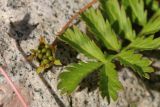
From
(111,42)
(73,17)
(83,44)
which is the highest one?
(73,17)

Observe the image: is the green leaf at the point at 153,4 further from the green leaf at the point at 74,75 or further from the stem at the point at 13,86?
the stem at the point at 13,86

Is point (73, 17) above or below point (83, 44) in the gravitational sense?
above

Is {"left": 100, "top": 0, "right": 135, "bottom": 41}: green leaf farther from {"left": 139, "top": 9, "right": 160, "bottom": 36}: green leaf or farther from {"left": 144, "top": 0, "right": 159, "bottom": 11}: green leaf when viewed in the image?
{"left": 144, "top": 0, "right": 159, "bottom": 11}: green leaf

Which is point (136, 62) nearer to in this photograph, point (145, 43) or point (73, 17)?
point (145, 43)

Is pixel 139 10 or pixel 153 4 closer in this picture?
pixel 139 10

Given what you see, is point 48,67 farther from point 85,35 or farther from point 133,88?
point 133,88

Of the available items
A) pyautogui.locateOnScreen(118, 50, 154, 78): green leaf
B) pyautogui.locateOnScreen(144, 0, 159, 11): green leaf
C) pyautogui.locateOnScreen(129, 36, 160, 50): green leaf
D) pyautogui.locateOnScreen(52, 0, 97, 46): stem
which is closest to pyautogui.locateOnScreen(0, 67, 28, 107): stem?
pyautogui.locateOnScreen(52, 0, 97, 46): stem

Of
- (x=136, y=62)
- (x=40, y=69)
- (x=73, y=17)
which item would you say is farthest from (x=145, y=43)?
(x=40, y=69)
